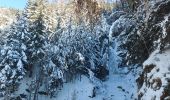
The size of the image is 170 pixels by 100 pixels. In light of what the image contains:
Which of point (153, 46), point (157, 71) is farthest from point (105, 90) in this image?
point (157, 71)

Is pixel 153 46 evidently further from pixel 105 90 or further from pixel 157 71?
pixel 105 90

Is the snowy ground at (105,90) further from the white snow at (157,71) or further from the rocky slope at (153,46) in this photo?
the white snow at (157,71)

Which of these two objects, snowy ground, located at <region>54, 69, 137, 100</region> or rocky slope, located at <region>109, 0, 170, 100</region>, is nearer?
rocky slope, located at <region>109, 0, 170, 100</region>

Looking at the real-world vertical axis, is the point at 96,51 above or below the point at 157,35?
above

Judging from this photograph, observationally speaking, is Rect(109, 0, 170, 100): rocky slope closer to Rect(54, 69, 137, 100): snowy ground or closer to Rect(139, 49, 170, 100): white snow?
Rect(139, 49, 170, 100): white snow

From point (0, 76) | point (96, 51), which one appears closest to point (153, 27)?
point (0, 76)

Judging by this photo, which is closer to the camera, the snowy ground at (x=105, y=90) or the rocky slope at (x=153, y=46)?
the rocky slope at (x=153, y=46)

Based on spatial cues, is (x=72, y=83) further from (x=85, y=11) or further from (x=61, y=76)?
(x=85, y=11)

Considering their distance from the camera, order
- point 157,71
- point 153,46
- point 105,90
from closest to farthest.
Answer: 1. point 157,71
2. point 153,46
3. point 105,90

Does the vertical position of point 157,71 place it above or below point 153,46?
below

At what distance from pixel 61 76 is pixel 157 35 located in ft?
162

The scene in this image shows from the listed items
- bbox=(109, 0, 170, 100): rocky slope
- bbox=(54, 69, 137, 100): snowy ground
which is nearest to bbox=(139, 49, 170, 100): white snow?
bbox=(109, 0, 170, 100): rocky slope

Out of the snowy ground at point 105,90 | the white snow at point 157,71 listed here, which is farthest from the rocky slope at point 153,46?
the snowy ground at point 105,90

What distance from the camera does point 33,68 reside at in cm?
5962
